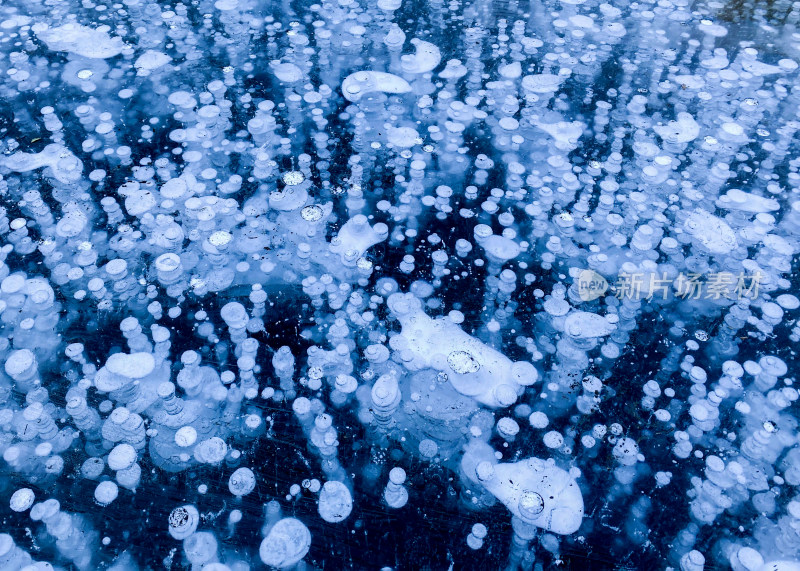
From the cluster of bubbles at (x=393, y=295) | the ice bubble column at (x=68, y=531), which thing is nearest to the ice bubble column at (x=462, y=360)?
the cluster of bubbles at (x=393, y=295)

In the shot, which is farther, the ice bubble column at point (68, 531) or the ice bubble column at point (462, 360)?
the ice bubble column at point (462, 360)

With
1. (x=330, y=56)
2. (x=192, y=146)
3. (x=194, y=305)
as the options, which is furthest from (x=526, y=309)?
(x=330, y=56)

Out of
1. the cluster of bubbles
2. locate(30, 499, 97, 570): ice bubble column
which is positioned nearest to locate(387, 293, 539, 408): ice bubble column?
the cluster of bubbles

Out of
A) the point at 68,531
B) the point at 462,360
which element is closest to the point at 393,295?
the point at 462,360

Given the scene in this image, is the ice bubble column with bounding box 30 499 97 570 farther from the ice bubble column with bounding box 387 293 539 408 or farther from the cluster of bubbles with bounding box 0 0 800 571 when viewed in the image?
the ice bubble column with bounding box 387 293 539 408

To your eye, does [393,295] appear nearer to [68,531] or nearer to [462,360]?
[462,360]

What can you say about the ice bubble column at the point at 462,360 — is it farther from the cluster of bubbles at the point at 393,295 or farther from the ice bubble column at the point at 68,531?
the ice bubble column at the point at 68,531

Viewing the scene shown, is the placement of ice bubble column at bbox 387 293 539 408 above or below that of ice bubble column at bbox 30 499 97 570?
above

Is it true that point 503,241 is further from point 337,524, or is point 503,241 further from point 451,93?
point 337,524
